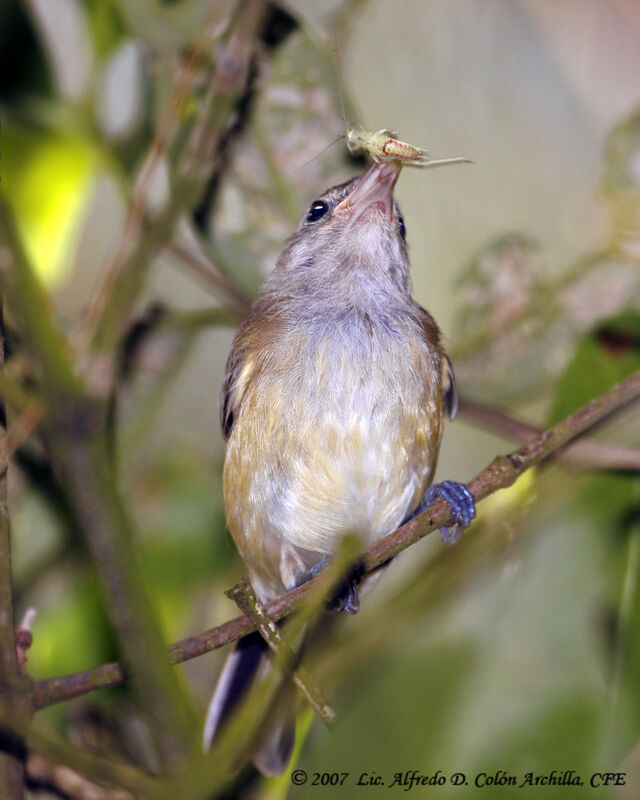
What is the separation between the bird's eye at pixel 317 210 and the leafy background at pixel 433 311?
0.18 m

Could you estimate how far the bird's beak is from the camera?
5.31 ft

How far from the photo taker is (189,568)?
2070 millimetres

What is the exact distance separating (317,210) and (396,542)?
939 mm

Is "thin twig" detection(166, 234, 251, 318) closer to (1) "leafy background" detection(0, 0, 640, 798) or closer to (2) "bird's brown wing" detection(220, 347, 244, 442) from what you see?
(1) "leafy background" detection(0, 0, 640, 798)

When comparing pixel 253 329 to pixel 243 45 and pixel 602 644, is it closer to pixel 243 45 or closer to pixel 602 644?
pixel 243 45

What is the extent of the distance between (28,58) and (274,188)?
68cm

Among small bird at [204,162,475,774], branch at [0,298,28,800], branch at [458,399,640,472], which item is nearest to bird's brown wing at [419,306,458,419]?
small bird at [204,162,475,774]

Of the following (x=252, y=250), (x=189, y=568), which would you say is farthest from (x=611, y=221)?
(x=189, y=568)

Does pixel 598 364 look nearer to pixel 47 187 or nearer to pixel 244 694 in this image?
pixel 244 694

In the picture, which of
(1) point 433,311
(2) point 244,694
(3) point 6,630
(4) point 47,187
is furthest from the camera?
(1) point 433,311

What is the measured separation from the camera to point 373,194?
1.73 metres

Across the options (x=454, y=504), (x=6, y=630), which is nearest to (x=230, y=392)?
(x=454, y=504)

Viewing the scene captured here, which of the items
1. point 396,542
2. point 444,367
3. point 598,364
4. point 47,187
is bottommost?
point 396,542

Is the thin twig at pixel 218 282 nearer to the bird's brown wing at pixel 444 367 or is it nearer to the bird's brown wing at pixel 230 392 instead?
the bird's brown wing at pixel 230 392
